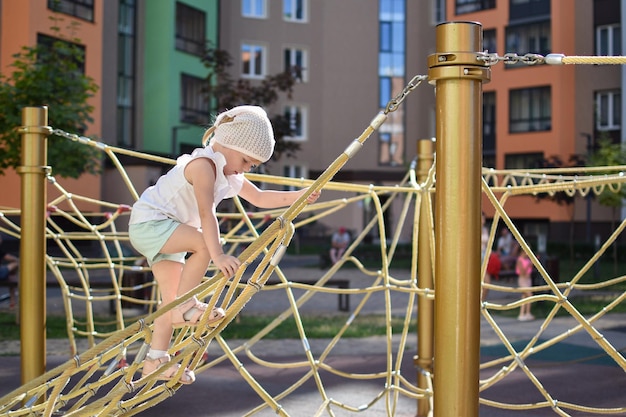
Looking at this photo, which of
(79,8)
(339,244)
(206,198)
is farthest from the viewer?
(79,8)

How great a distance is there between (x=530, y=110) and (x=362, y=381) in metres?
21.9

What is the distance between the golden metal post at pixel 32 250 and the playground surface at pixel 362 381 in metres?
1.19

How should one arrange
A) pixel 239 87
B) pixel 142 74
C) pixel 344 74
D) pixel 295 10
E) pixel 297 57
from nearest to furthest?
1. pixel 239 87
2. pixel 142 74
3. pixel 295 10
4. pixel 297 57
5. pixel 344 74

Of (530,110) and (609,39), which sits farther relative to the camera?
(530,110)

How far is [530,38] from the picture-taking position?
26.5 meters

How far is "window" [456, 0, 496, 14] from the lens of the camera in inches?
1071

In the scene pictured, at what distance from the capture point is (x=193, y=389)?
17.8ft

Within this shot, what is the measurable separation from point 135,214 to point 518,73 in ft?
81.6

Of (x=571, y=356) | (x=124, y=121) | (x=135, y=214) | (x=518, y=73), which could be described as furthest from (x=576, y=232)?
(x=135, y=214)

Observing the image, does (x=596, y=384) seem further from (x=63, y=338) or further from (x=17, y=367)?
(x=63, y=338)

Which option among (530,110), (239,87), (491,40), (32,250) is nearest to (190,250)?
(32,250)

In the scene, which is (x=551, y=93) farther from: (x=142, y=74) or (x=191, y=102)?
(x=142, y=74)

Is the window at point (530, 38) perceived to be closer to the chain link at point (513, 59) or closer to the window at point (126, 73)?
the window at point (126, 73)

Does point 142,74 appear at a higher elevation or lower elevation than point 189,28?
lower
